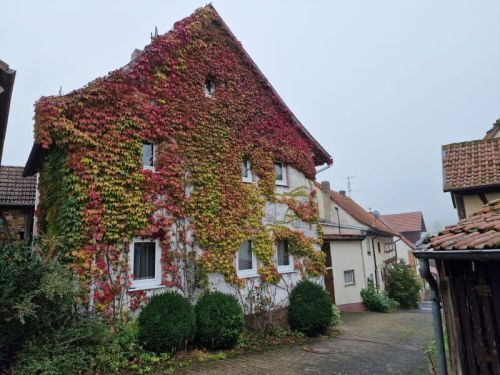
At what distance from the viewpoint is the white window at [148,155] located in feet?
35.1

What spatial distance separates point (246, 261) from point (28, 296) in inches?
274

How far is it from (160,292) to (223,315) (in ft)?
6.32

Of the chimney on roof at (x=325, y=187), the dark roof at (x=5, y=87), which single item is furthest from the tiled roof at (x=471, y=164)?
the dark roof at (x=5, y=87)

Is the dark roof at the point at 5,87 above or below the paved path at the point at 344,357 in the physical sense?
above

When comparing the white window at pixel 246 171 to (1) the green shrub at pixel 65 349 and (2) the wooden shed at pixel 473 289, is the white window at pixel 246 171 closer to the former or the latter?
(1) the green shrub at pixel 65 349

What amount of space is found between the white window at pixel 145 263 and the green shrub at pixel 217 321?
152 cm

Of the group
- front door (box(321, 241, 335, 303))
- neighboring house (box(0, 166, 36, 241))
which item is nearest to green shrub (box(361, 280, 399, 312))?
front door (box(321, 241, 335, 303))

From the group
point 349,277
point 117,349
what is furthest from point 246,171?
point 349,277

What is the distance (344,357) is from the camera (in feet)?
30.6

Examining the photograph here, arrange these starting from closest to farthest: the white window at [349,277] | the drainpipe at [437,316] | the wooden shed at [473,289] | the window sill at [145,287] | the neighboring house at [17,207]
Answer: the wooden shed at [473,289] → the drainpipe at [437,316] → the window sill at [145,287] → the neighboring house at [17,207] → the white window at [349,277]

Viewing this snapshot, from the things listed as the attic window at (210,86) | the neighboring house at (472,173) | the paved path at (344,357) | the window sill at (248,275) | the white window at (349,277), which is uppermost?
the attic window at (210,86)

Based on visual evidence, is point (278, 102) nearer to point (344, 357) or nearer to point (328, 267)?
point (328, 267)

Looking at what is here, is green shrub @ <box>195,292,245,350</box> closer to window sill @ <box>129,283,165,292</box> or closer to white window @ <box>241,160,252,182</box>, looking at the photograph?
window sill @ <box>129,283,165,292</box>

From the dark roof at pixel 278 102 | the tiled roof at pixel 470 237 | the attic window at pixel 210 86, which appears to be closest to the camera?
the tiled roof at pixel 470 237
